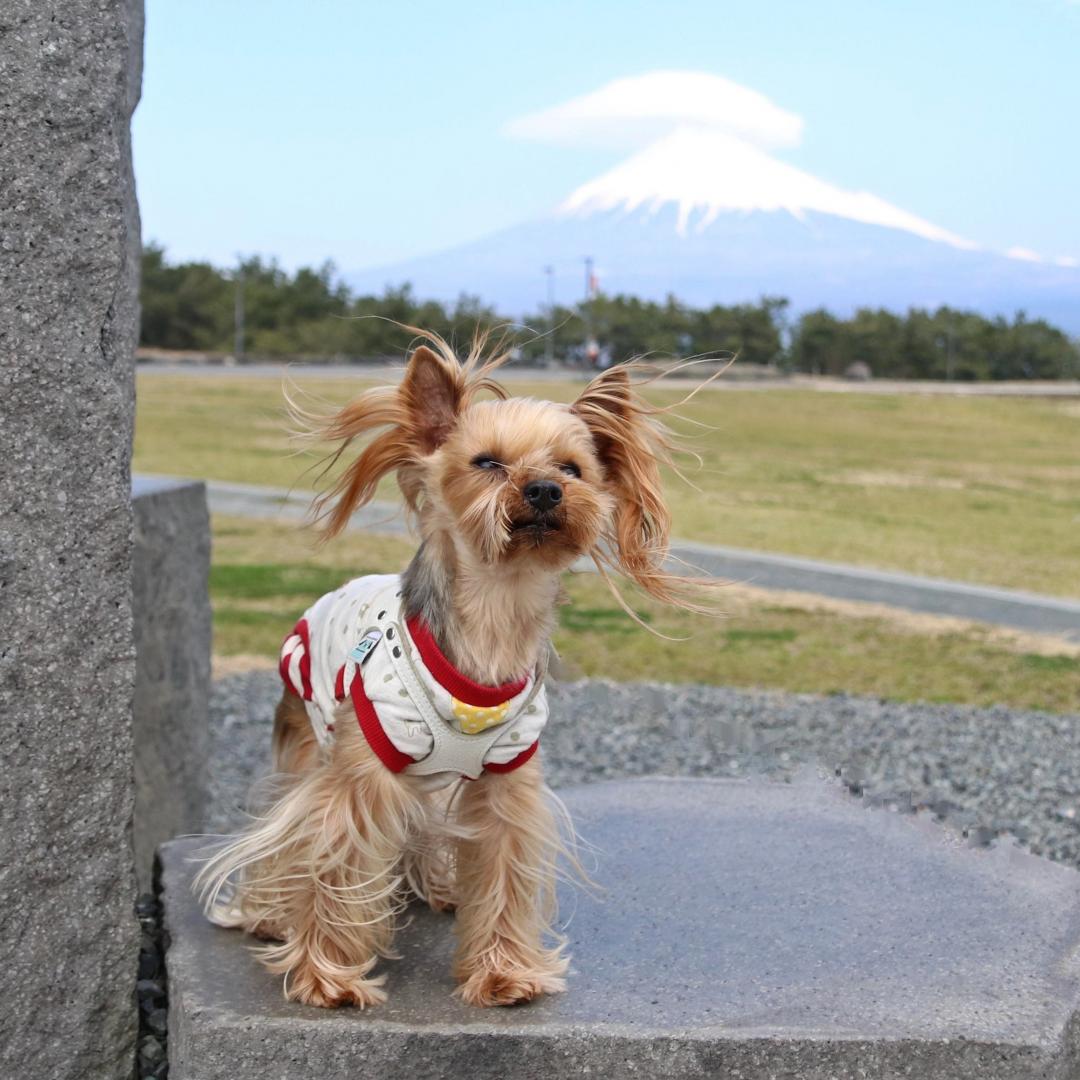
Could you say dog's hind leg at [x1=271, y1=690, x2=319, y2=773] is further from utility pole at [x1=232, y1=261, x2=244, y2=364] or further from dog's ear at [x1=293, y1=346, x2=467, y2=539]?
utility pole at [x1=232, y1=261, x2=244, y2=364]

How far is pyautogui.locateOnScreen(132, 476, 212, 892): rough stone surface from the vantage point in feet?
17.9

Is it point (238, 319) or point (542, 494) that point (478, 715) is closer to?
point (542, 494)

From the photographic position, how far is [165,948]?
159 inches

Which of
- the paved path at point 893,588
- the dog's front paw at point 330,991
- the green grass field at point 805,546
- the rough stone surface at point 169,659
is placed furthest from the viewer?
the paved path at point 893,588

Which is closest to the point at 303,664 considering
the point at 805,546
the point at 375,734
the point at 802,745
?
the point at 375,734

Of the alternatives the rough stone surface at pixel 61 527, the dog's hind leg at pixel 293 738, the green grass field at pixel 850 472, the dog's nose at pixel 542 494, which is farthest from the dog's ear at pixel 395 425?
the green grass field at pixel 850 472

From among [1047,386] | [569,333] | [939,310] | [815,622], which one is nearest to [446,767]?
[815,622]

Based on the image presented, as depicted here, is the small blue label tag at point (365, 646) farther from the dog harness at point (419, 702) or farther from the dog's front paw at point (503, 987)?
the dog's front paw at point (503, 987)

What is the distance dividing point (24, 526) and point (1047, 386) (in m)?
58.7

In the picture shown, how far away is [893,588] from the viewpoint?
1188 centimetres

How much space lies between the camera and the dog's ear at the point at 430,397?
351cm

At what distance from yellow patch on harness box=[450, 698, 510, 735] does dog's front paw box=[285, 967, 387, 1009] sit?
736mm

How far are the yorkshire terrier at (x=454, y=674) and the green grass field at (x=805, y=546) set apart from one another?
1.15 feet

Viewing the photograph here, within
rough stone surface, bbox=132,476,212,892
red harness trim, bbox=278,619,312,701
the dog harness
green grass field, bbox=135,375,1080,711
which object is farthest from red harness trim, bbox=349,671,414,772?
rough stone surface, bbox=132,476,212,892
